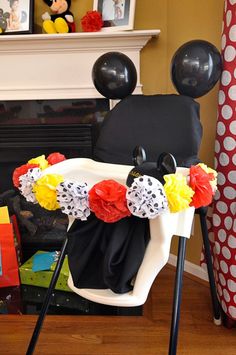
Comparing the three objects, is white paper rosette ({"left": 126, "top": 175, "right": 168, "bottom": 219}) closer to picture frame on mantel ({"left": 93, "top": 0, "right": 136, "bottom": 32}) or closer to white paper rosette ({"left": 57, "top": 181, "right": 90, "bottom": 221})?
white paper rosette ({"left": 57, "top": 181, "right": 90, "bottom": 221})

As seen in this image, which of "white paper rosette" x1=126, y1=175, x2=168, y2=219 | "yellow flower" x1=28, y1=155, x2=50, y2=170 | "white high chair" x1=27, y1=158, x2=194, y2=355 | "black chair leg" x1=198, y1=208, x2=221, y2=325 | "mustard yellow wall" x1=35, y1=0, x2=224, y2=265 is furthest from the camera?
"mustard yellow wall" x1=35, y1=0, x2=224, y2=265

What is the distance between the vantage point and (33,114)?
81.0 inches

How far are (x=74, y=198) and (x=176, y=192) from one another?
300mm

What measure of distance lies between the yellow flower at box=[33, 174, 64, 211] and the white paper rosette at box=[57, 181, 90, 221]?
0.10 feet

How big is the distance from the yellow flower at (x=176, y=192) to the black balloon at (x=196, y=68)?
45 cm

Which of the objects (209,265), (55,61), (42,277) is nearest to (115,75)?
(55,61)

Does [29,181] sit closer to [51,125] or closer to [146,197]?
[146,197]

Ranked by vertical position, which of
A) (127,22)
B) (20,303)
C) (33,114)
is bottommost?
(20,303)

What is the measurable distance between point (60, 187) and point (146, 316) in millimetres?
922

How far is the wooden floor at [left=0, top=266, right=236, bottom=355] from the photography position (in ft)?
4.82

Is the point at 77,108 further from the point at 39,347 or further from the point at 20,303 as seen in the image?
the point at 39,347

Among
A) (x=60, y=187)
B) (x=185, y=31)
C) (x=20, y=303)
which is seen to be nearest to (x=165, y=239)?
(x=60, y=187)

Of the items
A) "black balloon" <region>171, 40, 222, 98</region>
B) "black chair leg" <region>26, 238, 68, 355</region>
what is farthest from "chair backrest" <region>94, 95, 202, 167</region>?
"black chair leg" <region>26, 238, 68, 355</region>

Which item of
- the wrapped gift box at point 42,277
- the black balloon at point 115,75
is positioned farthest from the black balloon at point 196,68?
the wrapped gift box at point 42,277
